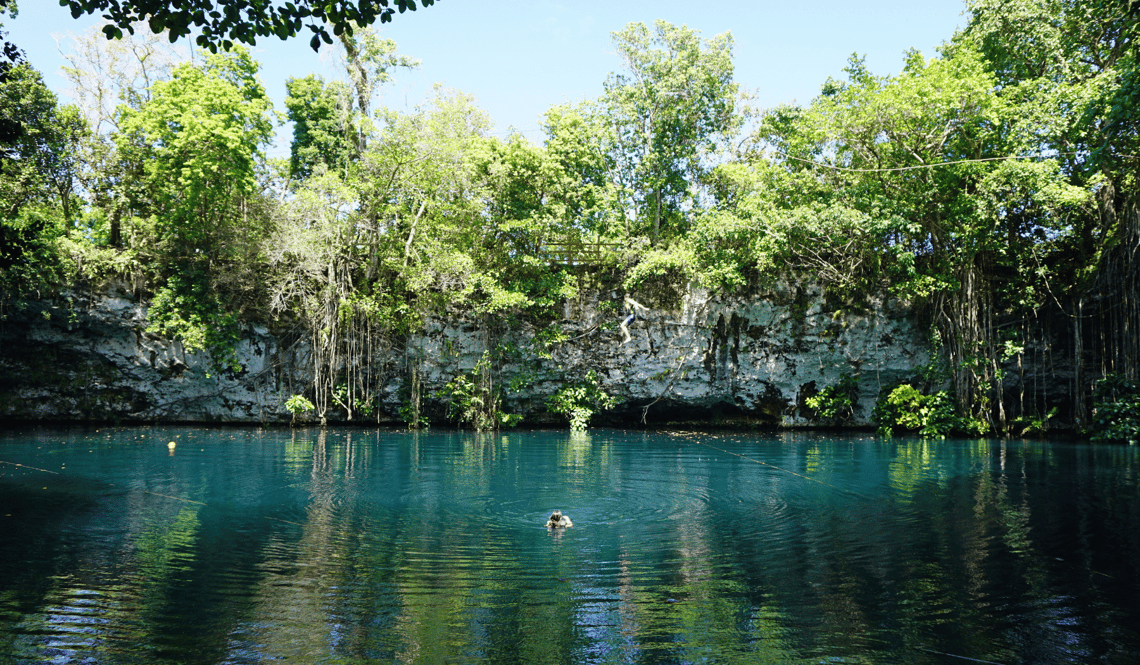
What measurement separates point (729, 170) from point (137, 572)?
65.1 feet

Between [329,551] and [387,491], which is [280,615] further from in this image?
[387,491]

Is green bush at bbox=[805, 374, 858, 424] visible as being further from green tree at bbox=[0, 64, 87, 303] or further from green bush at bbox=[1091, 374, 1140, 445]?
green tree at bbox=[0, 64, 87, 303]

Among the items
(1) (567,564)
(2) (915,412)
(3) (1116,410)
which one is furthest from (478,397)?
(3) (1116,410)

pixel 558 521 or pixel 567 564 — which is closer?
pixel 567 564

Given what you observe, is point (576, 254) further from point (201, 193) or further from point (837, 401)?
point (201, 193)

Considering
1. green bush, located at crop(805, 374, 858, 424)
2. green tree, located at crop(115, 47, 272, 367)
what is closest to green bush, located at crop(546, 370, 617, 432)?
green bush, located at crop(805, 374, 858, 424)

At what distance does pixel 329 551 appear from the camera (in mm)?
6176

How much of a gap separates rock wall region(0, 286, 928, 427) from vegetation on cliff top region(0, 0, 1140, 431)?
838 millimetres

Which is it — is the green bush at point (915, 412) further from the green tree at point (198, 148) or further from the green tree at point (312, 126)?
the green tree at point (312, 126)

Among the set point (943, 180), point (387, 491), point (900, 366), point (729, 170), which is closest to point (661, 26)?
point (729, 170)

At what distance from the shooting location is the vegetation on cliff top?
17.1 meters

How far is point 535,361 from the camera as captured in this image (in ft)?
73.7

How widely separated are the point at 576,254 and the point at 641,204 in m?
3.05

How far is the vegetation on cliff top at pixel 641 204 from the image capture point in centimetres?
1711
